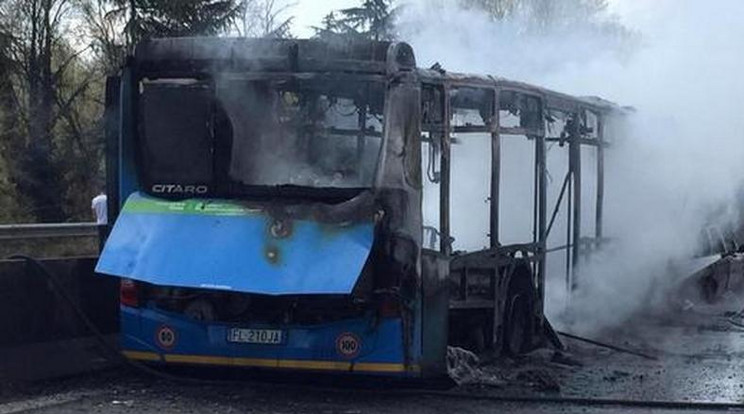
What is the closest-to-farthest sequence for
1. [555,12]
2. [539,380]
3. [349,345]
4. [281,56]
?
[349,345]
[281,56]
[539,380]
[555,12]

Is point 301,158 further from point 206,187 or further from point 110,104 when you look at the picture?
point 110,104

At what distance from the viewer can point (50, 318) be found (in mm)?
10438

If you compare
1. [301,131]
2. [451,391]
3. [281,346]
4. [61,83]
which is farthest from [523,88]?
[61,83]

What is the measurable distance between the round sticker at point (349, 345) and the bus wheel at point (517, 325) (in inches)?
105

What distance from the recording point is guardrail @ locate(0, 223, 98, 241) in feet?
68.4

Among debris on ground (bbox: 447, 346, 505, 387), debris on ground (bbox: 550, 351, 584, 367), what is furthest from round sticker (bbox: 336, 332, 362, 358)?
debris on ground (bbox: 550, 351, 584, 367)

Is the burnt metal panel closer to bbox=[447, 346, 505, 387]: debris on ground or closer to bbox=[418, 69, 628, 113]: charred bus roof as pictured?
bbox=[447, 346, 505, 387]: debris on ground

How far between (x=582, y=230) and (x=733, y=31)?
16.3ft

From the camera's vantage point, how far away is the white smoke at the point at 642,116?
1521 cm

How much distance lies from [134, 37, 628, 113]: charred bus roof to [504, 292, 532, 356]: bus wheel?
8.44ft

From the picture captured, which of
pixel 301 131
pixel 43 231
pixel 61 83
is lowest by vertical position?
pixel 43 231

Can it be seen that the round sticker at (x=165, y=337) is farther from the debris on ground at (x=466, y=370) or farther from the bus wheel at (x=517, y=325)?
the bus wheel at (x=517, y=325)

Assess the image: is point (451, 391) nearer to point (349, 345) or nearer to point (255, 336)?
point (349, 345)

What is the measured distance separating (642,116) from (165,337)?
8.99m
